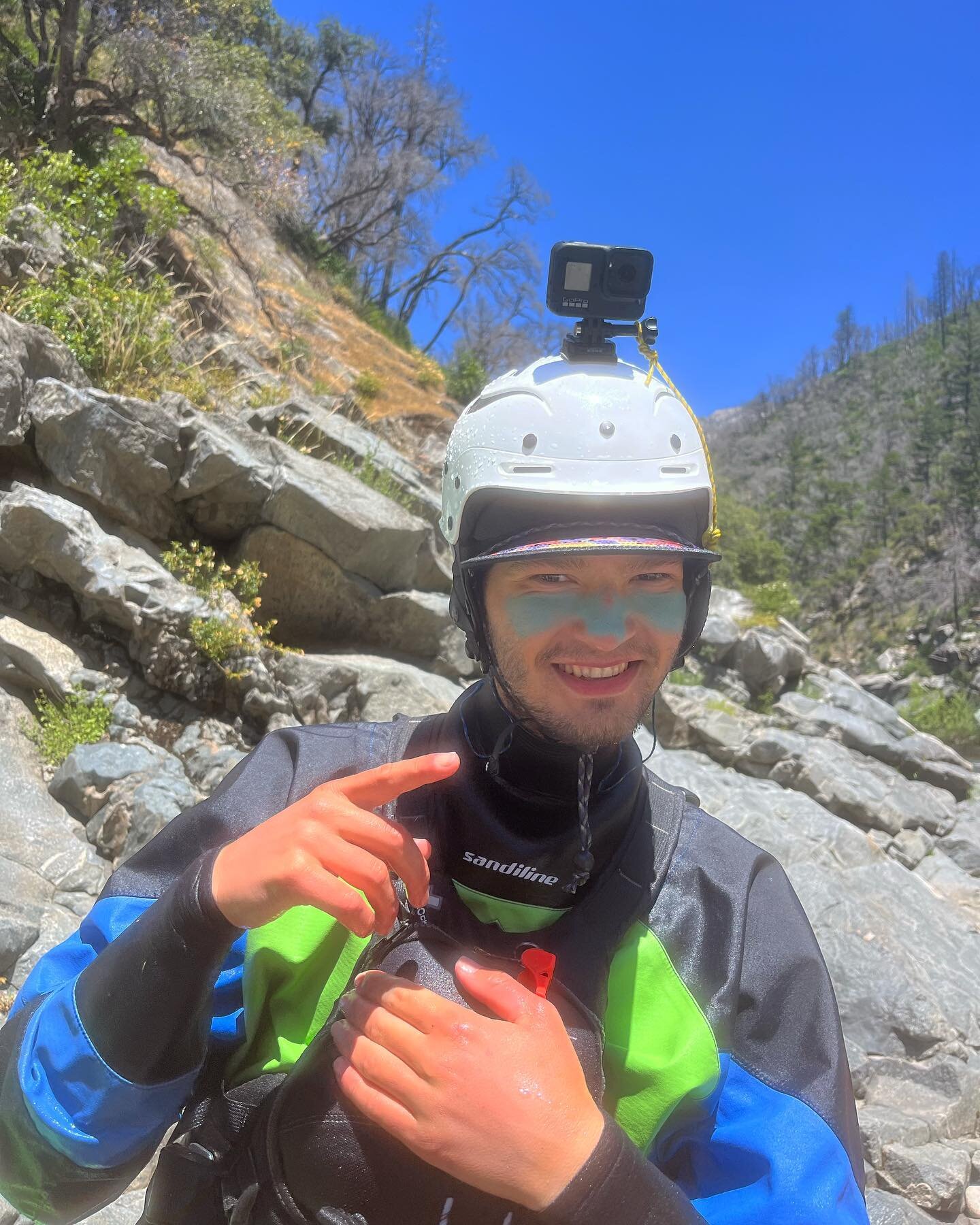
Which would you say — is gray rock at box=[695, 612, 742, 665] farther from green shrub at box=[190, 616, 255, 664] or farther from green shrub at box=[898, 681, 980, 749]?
green shrub at box=[898, 681, 980, 749]

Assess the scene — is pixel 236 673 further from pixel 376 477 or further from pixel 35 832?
pixel 376 477

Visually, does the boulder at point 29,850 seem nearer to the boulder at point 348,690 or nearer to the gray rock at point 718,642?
the boulder at point 348,690

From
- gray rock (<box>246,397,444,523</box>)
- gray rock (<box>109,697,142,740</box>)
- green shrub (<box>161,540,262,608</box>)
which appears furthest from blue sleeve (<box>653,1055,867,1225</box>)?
gray rock (<box>246,397,444,523</box>)

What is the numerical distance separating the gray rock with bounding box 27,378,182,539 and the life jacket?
204 inches

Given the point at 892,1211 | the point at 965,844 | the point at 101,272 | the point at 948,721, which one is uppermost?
the point at 101,272

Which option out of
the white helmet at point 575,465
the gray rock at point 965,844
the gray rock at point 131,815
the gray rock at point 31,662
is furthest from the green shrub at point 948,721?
the white helmet at point 575,465

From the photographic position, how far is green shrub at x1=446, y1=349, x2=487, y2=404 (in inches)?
707

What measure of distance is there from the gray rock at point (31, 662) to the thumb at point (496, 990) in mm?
4586

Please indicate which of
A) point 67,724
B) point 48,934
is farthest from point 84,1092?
point 67,724

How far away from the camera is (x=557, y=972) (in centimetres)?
120

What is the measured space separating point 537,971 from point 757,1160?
43 centimetres

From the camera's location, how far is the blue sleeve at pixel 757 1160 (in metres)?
1.08

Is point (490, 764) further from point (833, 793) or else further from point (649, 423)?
point (833, 793)

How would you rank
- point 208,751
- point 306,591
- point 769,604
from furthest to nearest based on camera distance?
1. point 769,604
2. point 306,591
3. point 208,751
